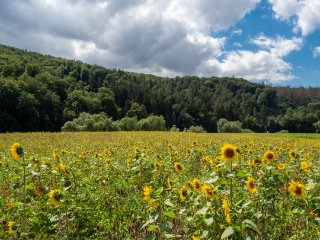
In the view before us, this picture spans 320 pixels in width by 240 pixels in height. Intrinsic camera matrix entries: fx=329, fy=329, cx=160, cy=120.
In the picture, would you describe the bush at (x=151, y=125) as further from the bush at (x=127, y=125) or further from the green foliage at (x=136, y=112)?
the green foliage at (x=136, y=112)

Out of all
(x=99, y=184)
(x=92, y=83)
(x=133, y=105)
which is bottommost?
(x=99, y=184)

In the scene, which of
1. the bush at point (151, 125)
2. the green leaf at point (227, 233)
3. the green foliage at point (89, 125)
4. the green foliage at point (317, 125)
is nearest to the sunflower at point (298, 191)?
the green leaf at point (227, 233)

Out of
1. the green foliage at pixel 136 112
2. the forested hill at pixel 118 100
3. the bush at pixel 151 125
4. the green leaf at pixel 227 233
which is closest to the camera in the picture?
the green leaf at pixel 227 233

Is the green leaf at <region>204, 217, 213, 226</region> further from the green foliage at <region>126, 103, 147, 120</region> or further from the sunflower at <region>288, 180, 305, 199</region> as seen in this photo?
the green foliage at <region>126, 103, 147, 120</region>

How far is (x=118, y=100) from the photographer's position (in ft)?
347

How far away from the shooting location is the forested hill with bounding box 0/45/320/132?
58406 mm

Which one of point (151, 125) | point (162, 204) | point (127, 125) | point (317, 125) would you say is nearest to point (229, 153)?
point (162, 204)

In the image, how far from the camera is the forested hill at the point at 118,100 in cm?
5841

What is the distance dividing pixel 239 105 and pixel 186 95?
21.1 meters

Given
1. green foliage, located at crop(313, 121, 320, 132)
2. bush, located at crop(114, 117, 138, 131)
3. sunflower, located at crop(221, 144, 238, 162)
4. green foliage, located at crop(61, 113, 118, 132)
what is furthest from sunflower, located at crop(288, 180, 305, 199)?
green foliage, located at crop(313, 121, 320, 132)

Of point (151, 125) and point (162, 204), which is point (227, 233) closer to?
point (162, 204)

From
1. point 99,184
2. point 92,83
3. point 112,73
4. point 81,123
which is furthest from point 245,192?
point 112,73

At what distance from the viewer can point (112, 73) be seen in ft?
417

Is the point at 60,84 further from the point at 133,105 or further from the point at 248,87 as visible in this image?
the point at 248,87
